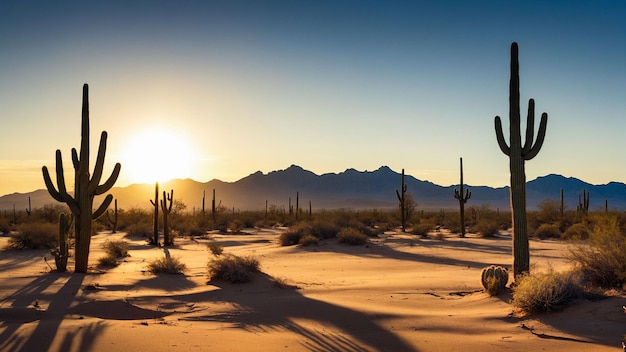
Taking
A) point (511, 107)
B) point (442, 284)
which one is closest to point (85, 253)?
point (442, 284)

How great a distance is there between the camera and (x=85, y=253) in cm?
1494

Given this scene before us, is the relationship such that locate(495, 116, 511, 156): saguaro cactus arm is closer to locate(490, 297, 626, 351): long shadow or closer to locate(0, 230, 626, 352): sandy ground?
locate(0, 230, 626, 352): sandy ground

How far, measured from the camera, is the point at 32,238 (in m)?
23.2

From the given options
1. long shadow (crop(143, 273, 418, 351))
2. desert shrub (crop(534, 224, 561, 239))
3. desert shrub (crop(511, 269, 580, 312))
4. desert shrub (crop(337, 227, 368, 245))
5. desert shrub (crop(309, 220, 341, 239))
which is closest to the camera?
long shadow (crop(143, 273, 418, 351))

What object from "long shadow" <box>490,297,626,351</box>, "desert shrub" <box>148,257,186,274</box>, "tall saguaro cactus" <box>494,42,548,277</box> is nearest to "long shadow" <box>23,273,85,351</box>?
"desert shrub" <box>148,257,186,274</box>

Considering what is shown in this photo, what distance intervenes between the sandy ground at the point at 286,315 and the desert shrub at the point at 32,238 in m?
7.18

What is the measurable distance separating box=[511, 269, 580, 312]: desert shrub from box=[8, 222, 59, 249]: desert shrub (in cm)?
2053

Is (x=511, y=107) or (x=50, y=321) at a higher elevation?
(x=511, y=107)

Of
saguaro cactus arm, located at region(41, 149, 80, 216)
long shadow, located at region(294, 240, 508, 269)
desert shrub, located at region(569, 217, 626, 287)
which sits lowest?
long shadow, located at region(294, 240, 508, 269)

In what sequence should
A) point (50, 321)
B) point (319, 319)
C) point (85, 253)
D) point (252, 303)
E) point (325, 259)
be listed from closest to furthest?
point (50, 321), point (319, 319), point (252, 303), point (85, 253), point (325, 259)

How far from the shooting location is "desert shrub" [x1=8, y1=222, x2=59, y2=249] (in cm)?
2308

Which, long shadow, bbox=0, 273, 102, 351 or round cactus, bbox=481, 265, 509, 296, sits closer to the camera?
long shadow, bbox=0, 273, 102, 351

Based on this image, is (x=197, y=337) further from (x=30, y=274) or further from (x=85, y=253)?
(x=30, y=274)

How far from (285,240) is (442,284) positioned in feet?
45.8
